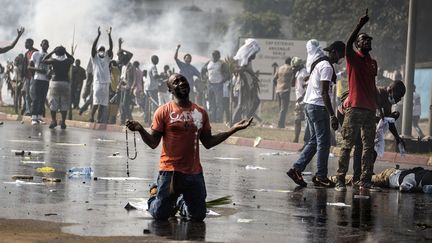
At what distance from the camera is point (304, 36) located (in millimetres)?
42531

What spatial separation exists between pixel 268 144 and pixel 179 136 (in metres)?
13.3

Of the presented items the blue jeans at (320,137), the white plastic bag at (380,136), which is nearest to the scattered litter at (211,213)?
the blue jeans at (320,137)

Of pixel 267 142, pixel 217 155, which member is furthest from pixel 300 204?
pixel 267 142

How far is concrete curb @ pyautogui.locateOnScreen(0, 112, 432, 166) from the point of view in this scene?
19.1 m

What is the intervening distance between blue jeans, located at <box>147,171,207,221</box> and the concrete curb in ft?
32.9

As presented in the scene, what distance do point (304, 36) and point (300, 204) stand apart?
3175 cm

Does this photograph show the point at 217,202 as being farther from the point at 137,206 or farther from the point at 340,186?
the point at 340,186

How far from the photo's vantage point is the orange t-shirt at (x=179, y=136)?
30.8 feet

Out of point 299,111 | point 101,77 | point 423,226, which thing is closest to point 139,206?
point 423,226

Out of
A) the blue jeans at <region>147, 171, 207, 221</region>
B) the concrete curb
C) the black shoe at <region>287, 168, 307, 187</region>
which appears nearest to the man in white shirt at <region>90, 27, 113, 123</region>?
→ the concrete curb

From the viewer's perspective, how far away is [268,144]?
891 inches

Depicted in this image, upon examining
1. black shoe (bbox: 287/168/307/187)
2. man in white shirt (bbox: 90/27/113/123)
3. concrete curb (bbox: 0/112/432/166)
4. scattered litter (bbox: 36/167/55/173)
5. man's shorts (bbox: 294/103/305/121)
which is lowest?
scattered litter (bbox: 36/167/55/173)

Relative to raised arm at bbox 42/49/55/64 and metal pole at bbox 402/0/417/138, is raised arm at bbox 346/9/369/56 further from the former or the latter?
raised arm at bbox 42/49/55/64

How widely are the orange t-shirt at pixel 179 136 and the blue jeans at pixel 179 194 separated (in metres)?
0.06
